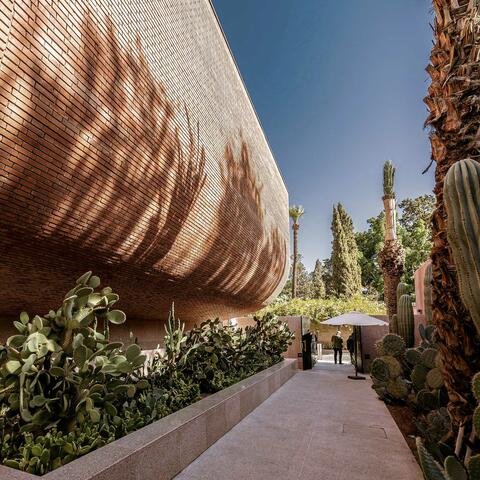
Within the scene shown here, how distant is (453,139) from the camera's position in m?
3.24

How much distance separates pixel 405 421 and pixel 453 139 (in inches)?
175

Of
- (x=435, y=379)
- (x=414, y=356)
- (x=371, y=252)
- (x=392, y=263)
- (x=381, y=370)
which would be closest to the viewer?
(x=435, y=379)

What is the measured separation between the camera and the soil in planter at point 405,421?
15.6ft

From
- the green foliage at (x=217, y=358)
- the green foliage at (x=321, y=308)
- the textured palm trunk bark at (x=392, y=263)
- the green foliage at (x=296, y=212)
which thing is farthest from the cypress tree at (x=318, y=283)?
the green foliage at (x=217, y=358)

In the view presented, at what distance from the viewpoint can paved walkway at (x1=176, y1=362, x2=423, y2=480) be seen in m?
3.76

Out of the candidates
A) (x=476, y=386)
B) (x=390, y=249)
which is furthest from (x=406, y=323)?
(x=390, y=249)

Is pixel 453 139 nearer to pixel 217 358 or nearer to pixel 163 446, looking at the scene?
pixel 163 446

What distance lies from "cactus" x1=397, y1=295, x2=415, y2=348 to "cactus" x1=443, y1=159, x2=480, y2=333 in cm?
517

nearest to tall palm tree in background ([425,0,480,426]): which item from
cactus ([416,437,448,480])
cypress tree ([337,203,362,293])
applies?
cactus ([416,437,448,480])

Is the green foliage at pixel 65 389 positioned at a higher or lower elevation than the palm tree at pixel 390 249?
lower

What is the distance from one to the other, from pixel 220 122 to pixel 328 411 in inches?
272

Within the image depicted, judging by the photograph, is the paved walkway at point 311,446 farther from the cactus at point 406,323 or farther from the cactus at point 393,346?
the cactus at point 406,323

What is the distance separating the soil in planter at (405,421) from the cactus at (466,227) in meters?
2.92

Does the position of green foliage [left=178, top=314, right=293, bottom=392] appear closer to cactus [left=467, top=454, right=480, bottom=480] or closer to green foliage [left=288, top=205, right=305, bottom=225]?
cactus [left=467, top=454, right=480, bottom=480]
